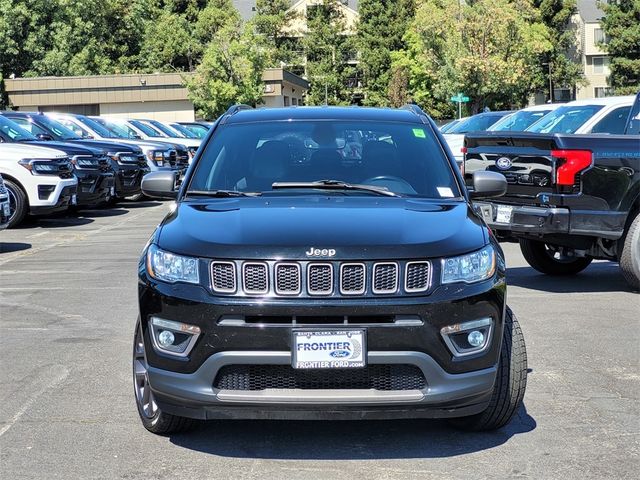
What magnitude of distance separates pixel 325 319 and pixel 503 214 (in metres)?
5.40

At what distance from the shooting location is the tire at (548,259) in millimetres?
10523

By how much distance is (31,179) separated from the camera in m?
15.0

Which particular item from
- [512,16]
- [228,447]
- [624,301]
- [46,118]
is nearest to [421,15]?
[512,16]

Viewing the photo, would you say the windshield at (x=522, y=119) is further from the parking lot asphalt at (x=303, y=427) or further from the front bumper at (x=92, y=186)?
the front bumper at (x=92, y=186)

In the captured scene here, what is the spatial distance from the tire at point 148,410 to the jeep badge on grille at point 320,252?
1003mm

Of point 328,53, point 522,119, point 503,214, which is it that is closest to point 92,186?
point 522,119

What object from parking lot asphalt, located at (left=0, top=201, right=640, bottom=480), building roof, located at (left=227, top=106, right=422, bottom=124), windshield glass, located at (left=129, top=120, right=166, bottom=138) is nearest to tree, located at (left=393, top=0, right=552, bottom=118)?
windshield glass, located at (left=129, top=120, right=166, bottom=138)

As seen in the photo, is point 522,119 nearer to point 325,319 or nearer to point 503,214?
point 503,214

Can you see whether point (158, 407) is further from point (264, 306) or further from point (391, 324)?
point (391, 324)

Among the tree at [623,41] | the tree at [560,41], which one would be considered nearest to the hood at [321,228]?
the tree at [623,41]

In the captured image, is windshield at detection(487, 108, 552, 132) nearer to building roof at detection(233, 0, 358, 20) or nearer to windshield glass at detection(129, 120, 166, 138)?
windshield glass at detection(129, 120, 166, 138)

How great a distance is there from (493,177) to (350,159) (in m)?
0.89

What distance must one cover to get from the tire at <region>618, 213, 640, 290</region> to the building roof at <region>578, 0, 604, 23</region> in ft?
234

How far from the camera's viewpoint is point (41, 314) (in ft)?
27.3
